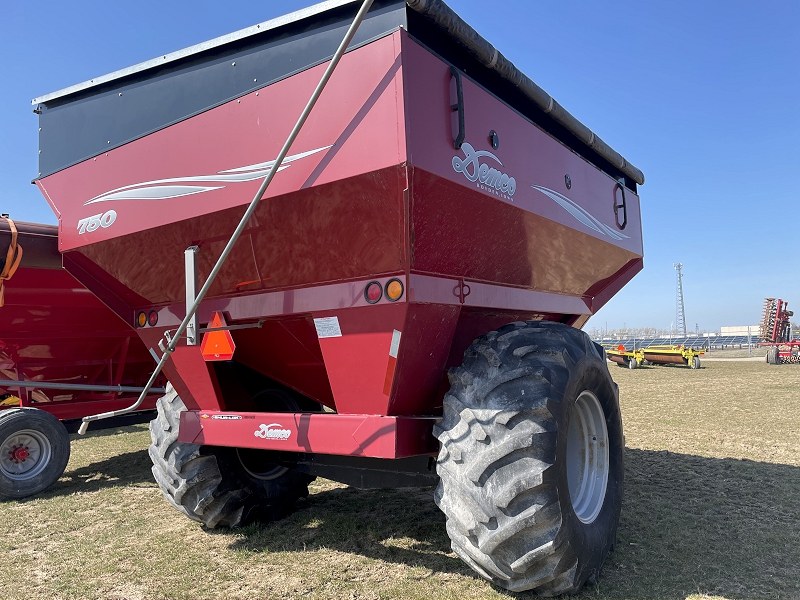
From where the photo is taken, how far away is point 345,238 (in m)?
2.71

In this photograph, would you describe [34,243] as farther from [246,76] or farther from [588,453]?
[588,453]

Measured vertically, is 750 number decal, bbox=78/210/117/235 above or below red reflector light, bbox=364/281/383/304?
above

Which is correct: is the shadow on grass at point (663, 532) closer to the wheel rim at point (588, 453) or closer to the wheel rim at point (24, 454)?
the wheel rim at point (588, 453)

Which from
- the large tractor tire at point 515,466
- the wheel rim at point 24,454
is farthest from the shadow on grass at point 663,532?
the wheel rim at point 24,454

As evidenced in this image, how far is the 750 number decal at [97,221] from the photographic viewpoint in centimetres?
335

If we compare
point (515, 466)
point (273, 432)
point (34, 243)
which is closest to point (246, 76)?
point (273, 432)

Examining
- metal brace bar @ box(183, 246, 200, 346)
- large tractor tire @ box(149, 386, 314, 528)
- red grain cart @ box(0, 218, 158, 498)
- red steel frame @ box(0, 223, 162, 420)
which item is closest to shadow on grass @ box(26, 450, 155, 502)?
red grain cart @ box(0, 218, 158, 498)

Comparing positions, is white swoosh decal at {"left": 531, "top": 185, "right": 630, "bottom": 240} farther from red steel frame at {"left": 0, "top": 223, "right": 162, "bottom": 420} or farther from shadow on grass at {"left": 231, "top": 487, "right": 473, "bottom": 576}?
red steel frame at {"left": 0, "top": 223, "right": 162, "bottom": 420}

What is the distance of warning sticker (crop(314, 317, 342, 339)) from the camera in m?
2.92

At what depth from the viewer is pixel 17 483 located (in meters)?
5.40

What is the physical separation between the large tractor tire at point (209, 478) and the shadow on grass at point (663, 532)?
18 centimetres

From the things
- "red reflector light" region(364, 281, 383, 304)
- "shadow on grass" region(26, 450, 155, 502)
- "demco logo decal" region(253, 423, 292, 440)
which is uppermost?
"red reflector light" region(364, 281, 383, 304)

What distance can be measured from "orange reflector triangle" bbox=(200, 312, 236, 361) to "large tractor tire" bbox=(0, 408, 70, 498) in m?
3.37

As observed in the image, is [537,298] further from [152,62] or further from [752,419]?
[752,419]
